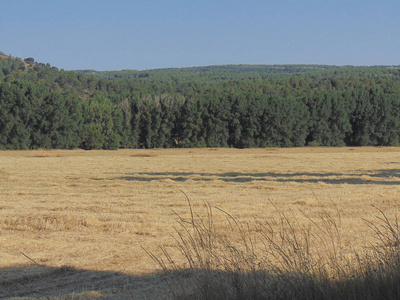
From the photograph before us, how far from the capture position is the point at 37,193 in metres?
20.4

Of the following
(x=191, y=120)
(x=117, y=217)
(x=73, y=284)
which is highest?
(x=73, y=284)

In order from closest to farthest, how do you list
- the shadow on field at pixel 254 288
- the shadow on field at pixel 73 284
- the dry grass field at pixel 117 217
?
the shadow on field at pixel 254 288 → the shadow on field at pixel 73 284 → the dry grass field at pixel 117 217

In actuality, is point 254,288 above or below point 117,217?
above

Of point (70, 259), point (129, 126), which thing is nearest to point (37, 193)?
point (70, 259)

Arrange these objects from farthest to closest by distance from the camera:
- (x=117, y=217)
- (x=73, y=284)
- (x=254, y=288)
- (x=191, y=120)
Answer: (x=191, y=120), (x=117, y=217), (x=73, y=284), (x=254, y=288)

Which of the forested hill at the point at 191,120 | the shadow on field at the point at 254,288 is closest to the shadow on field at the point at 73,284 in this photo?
the shadow on field at the point at 254,288

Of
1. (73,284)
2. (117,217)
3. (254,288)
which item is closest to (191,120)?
(117,217)

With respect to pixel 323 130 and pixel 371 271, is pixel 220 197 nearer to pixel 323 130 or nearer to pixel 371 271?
pixel 371 271

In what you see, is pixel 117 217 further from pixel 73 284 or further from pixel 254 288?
pixel 254 288

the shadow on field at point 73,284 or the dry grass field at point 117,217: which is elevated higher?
the shadow on field at point 73,284

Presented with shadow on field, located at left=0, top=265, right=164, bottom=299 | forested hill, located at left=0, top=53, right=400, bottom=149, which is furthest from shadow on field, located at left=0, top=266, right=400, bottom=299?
forested hill, located at left=0, top=53, right=400, bottom=149

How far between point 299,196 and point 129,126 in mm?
58885

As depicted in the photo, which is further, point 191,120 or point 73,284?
point 191,120

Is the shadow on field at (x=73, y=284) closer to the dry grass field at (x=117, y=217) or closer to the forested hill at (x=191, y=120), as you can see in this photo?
the dry grass field at (x=117, y=217)
